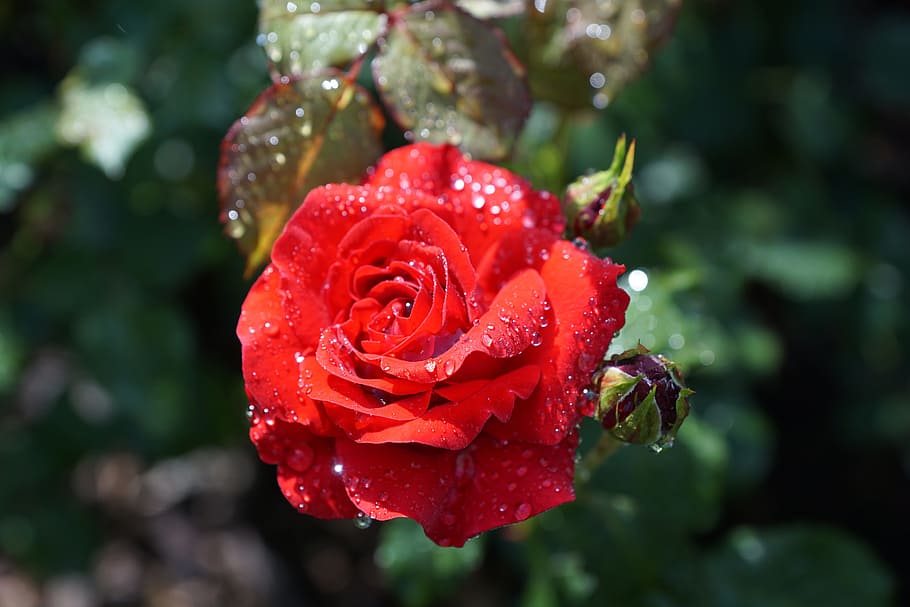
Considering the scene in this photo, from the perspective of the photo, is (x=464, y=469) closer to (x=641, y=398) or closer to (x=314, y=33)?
(x=641, y=398)

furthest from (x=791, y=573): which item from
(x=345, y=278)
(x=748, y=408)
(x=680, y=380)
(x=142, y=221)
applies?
(x=142, y=221)

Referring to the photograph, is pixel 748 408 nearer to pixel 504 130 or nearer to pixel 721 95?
pixel 721 95

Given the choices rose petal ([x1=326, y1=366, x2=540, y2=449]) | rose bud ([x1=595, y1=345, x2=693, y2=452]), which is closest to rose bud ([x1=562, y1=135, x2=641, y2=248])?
rose bud ([x1=595, y1=345, x2=693, y2=452])

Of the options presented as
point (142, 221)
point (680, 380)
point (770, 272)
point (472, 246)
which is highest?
point (472, 246)

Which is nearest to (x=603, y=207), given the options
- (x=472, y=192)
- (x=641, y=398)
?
(x=472, y=192)

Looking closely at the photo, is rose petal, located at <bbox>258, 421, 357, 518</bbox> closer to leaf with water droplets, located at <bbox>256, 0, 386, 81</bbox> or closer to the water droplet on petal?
the water droplet on petal

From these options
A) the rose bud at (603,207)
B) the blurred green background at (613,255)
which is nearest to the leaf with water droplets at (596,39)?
the blurred green background at (613,255)

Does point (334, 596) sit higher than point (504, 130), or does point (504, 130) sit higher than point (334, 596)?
point (504, 130)
